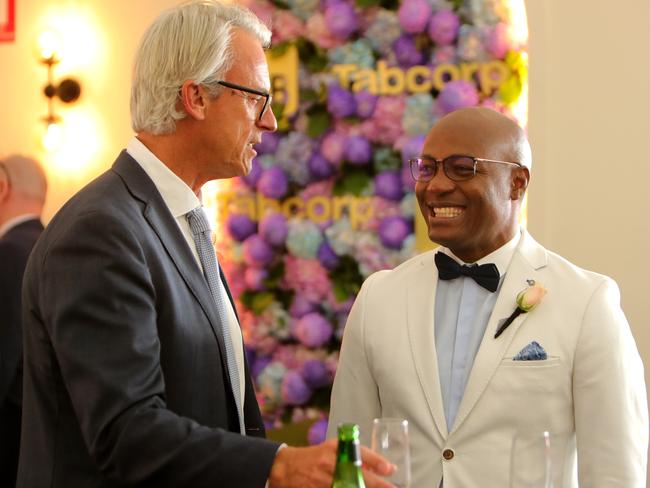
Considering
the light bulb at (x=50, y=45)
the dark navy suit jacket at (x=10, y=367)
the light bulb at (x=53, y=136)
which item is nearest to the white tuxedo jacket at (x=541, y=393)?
the dark navy suit jacket at (x=10, y=367)

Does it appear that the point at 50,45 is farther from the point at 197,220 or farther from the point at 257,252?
the point at 197,220

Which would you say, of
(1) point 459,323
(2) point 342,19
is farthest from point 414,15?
(1) point 459,323

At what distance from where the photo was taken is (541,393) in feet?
7.95

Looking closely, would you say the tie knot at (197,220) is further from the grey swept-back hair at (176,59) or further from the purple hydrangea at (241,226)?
the purple hydrangea at (241,226)

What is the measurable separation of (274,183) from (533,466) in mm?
2807

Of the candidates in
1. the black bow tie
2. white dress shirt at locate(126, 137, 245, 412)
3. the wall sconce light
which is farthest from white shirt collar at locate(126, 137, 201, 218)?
the wall sconce light

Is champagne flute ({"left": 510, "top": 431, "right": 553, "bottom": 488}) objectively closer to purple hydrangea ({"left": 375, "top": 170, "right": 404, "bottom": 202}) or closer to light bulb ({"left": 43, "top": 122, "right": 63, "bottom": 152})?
purple hydrangea ({"left": 375, "top": 170, "right": 404, "bottom": 202})

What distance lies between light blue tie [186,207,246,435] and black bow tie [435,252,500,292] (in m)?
0.63

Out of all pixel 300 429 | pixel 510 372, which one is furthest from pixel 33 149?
pixel 510 372

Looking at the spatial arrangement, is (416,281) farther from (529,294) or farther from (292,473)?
(292,473)

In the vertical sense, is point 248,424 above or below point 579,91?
below

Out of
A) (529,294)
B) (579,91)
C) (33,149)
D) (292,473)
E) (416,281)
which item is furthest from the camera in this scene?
(33,149)

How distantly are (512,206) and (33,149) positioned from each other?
3.34m

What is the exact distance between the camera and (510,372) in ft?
8.02
